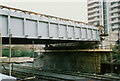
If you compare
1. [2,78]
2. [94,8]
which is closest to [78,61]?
[2,78]

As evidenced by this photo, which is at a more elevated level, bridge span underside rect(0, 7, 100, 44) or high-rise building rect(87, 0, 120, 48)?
high-rise building rect(87, 0, 120, 48)

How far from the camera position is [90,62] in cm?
2097

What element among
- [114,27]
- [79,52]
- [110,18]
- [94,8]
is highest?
[94,8]

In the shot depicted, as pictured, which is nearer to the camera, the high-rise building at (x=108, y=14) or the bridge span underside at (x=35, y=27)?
the bridge span underside at (x=35, y=27)

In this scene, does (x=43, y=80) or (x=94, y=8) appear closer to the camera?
(x=43, y=80)

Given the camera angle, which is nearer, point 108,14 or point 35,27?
point 35,27

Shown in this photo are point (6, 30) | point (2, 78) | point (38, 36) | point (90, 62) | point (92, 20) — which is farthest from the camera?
point (92, 20)

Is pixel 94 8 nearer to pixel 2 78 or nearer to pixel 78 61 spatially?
pixel 78 61

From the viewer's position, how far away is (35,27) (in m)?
12.6

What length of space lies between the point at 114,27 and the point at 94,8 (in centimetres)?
1504

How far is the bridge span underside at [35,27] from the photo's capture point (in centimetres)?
1036

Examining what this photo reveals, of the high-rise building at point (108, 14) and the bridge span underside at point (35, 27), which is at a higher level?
the high-rise building at point (108, 14)

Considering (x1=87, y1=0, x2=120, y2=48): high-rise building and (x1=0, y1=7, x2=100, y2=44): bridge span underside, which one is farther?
(x1=87, y1=0, x2=120, y2=48): high-rise building

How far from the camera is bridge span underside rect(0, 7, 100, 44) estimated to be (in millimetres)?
10359
